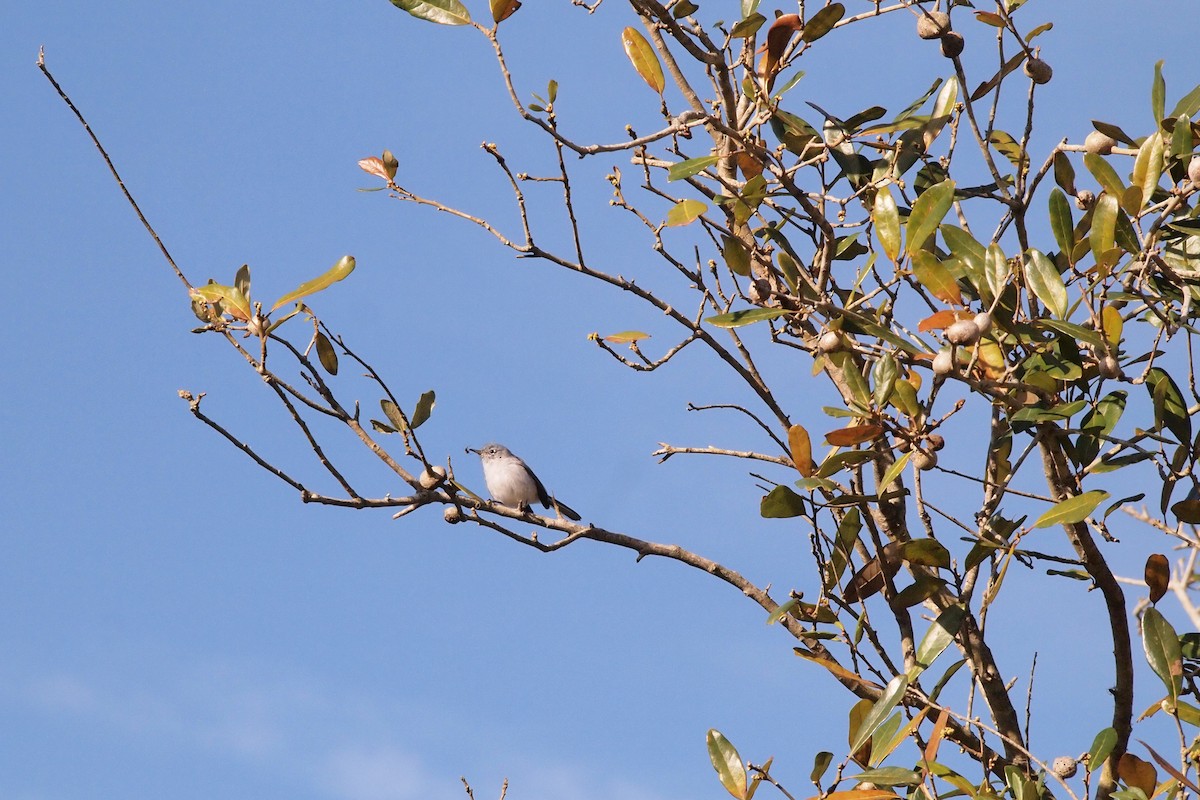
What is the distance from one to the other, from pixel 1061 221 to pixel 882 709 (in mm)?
1398

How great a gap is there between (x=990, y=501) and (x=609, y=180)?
1.53m

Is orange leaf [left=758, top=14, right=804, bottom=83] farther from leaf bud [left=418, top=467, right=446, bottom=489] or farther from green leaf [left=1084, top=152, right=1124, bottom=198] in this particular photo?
leaf bud [left=418, top=467, right=446, bottom=489]

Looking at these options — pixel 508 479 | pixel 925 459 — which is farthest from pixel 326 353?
pixel 508 479

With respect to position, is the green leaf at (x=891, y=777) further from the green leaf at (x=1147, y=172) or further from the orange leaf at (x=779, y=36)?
the orange leaf at (x=779, y=36)

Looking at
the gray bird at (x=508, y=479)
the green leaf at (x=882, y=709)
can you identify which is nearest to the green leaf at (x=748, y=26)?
the green leaf at (x=882, y=709)

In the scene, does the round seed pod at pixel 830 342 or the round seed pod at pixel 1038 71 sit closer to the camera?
the round seed pod at pixel 830 342

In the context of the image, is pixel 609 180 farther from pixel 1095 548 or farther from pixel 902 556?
pixel 1095 548

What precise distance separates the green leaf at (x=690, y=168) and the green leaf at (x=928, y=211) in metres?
0.62

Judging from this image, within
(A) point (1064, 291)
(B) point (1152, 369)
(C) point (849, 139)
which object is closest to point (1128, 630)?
(B) point (1152, 369)

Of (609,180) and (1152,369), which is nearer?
(1152,369)

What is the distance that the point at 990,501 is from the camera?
341 centimetres

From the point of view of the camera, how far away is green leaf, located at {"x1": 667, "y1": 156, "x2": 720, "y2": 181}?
11.3ft

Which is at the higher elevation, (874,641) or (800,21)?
(800,21)

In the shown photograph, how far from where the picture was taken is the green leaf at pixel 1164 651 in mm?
3096
